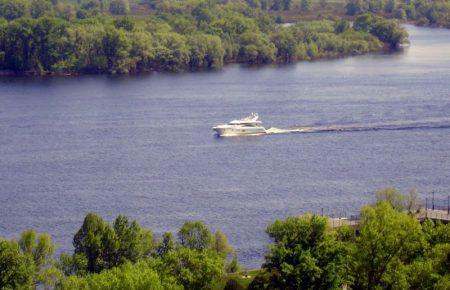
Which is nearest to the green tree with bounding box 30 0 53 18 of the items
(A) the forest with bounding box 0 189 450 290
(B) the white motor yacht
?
(B) the white motor yacht

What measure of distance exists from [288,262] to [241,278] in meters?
2.48

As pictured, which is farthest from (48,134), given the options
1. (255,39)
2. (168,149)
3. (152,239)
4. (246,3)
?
(246,3)

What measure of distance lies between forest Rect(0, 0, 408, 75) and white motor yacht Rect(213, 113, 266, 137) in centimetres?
1912

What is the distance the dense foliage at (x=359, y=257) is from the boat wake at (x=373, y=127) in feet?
62.7

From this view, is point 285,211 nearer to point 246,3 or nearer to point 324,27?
point 324,27

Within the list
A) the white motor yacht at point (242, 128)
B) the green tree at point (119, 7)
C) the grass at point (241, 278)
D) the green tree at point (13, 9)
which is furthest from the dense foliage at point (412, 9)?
the grass at point (241, 278)

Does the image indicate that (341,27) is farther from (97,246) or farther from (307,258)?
(307,258)

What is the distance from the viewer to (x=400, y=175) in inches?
1439

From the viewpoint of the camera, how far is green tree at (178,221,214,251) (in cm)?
2644

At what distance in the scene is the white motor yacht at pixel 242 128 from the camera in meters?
44.2

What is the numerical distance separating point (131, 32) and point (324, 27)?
13.6 metres

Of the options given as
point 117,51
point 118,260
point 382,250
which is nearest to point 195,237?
point 118,260

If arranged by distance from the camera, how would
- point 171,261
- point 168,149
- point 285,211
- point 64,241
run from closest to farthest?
point 171,261, point 64,241, point 285,211, point 168,149

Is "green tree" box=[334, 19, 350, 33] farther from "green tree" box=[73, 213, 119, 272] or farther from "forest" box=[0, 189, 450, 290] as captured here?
"green tree" box=[73, 213, 119, 272]
